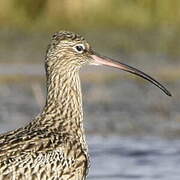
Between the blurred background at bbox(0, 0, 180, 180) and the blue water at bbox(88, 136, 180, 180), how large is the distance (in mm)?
12

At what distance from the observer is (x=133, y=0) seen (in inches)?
1104

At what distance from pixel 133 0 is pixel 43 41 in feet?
10.4

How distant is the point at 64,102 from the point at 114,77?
416 inches

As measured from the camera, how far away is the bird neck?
35.1 feet

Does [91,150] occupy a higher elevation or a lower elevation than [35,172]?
higher

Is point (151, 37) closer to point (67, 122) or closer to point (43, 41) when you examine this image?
point (43, 41)

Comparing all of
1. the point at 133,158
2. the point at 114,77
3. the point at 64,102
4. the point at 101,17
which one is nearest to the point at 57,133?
the point at 64,102

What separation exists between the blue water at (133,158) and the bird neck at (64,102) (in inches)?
102

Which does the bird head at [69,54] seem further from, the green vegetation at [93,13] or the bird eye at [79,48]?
the green vegetation at [93,13]

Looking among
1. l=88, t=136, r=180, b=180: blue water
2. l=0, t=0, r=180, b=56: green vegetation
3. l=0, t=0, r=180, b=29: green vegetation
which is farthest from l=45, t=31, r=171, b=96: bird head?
l=0, t=0, r=180, b=29: green vegetation

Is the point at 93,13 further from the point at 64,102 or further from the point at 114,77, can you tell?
the point at 64,102

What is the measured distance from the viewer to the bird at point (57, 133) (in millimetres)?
9914

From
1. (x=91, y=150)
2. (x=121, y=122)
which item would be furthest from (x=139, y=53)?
(x=91, y=150)

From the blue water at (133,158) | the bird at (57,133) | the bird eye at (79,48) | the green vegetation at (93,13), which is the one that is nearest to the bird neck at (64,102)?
the bird at (57,133)
